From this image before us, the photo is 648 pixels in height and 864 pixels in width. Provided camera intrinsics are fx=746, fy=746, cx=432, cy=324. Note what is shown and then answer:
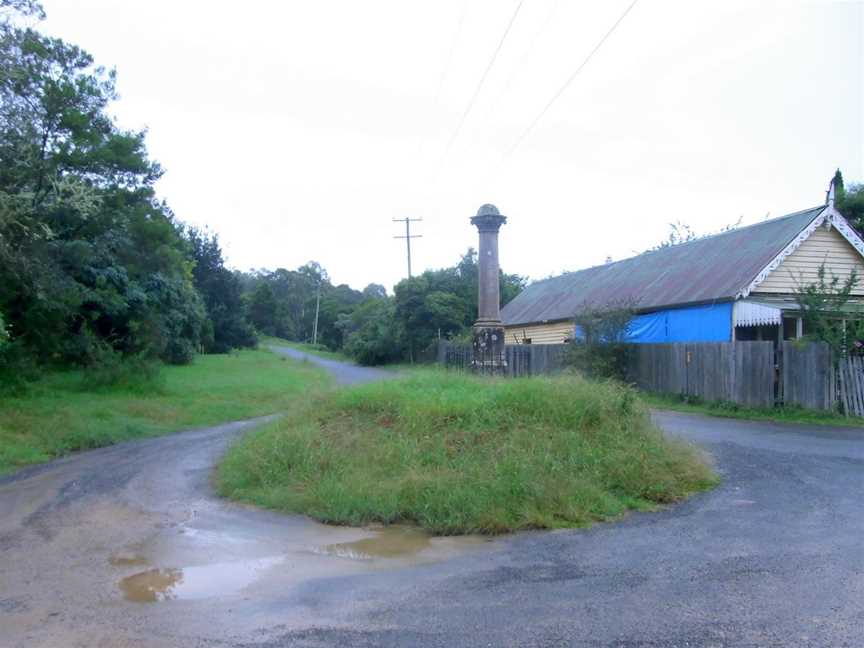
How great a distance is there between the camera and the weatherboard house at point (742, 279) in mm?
20797

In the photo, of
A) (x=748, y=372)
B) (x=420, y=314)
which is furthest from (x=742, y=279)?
(x=420, y=314)

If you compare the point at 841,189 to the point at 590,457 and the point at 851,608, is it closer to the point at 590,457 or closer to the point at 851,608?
the point at 590,457

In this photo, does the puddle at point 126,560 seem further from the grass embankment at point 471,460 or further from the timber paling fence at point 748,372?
the timber paling fence at point 748,372

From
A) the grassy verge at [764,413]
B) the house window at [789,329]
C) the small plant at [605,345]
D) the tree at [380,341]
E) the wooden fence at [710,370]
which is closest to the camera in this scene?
the grassy verge at [764,413]

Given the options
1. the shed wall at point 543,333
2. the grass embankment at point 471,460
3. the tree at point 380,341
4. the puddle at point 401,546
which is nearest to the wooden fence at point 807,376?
the grass embankment at point 471,460

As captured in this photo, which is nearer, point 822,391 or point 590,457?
point 590,457

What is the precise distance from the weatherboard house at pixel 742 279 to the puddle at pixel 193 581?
52.2ft

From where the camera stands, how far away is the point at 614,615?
5035mm

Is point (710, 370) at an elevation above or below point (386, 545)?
above

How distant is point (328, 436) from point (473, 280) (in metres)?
36.9

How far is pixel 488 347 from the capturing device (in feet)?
59.8

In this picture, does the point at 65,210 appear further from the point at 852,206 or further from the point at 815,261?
the point at 852,206

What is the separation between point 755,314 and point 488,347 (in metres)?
7.62

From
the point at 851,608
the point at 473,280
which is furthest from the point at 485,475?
the point at 473,280
